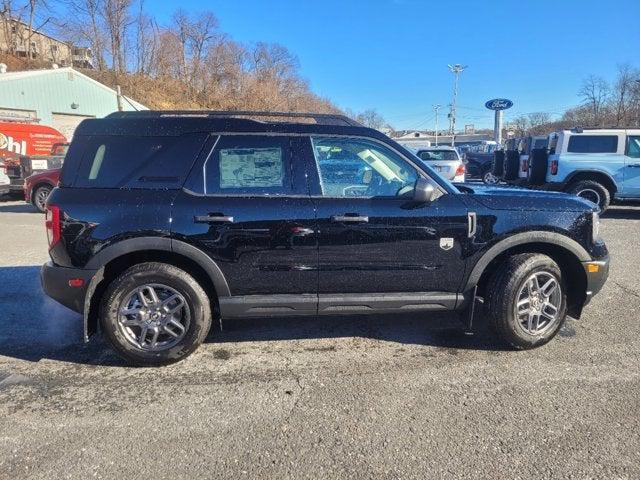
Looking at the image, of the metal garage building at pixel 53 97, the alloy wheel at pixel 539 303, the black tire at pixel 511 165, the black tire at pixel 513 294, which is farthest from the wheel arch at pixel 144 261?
the metal garage building at pixel 53 97

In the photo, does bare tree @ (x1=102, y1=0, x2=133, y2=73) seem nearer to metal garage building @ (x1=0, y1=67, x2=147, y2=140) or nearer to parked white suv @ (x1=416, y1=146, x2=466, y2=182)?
metal garage building @ (x1=0, y1=67, x2=147, y2=140)

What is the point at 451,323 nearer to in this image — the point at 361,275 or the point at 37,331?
the point at 361,275

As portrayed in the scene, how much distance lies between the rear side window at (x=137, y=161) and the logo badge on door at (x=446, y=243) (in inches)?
80.0

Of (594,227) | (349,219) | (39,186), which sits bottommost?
(594,227)

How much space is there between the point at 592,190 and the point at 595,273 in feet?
26.7

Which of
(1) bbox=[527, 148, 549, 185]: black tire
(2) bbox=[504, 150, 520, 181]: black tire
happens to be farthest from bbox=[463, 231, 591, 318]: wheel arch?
(2) bbox=[504, 150, 520, 181]: black tire

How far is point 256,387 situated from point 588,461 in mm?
2092

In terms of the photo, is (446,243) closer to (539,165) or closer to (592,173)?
(592,173)

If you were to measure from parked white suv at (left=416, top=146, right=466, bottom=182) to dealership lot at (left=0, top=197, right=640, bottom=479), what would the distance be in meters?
9.79

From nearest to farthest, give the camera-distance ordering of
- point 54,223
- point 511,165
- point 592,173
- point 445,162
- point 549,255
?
point 54,223
point 549,255
point 592,173
point 511,165
point 445,162

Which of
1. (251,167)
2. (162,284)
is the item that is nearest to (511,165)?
(251,167)

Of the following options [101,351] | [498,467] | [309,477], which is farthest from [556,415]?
[101,351]

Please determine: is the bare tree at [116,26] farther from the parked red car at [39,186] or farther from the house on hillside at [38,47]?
the parked red car at [39,186]

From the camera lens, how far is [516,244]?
3721 mm
